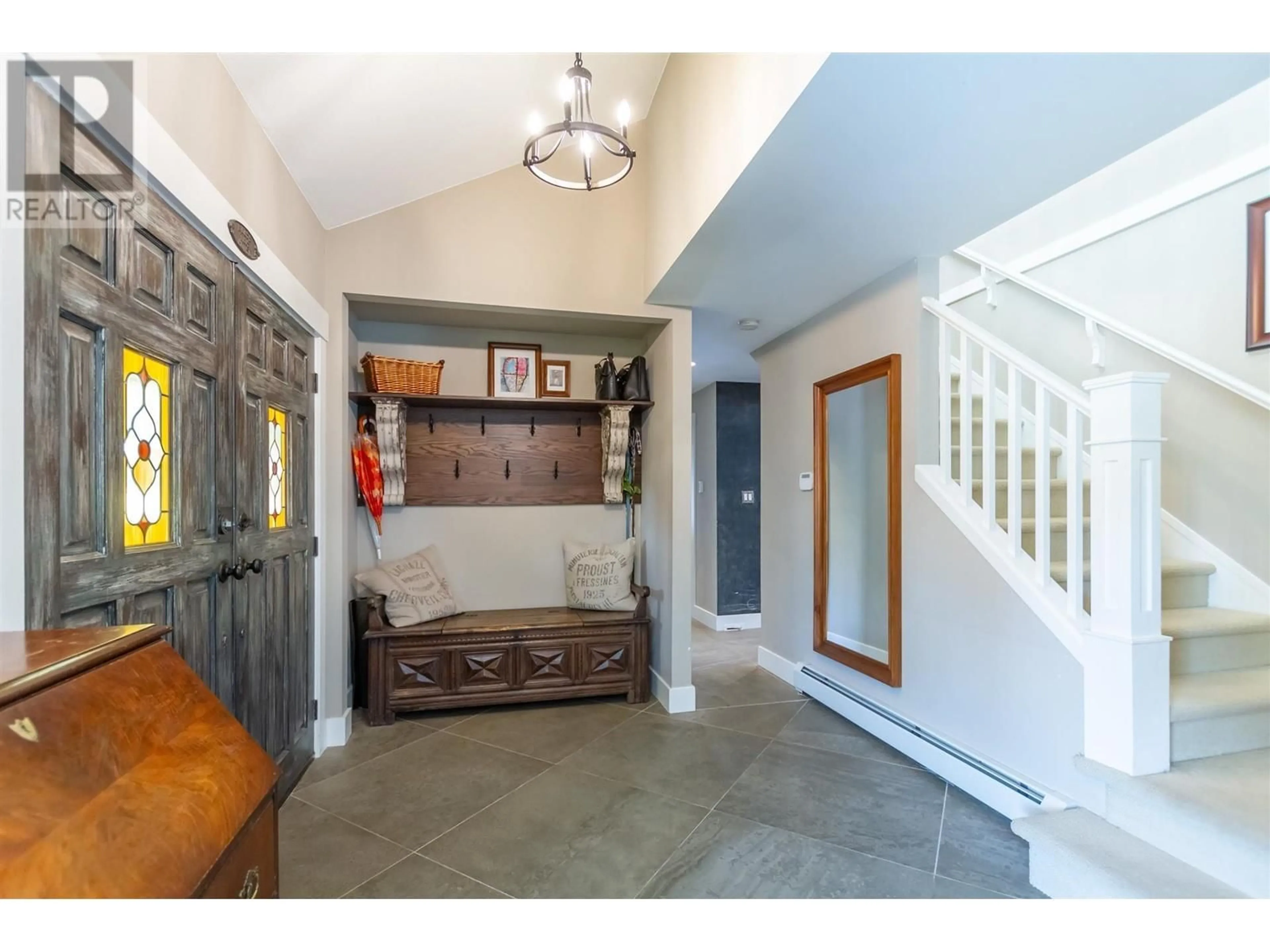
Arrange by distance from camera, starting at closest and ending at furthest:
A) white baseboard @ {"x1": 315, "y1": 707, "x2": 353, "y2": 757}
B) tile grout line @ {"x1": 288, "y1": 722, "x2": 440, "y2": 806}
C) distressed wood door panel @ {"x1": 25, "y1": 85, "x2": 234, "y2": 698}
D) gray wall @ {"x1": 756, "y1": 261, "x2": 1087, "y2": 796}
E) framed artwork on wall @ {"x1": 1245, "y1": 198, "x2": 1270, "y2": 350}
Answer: distressed wood door panel @ {"x1": 25, "y1": 85, "x2": 234, "y2": 698} → gray wall @ {"x1": 756, "y1": 261, "x2": 1087, "y2": 796} → framed artwork on wall @ {"x1": 1245, "y1": 198, "x2": 1270, "y2": 350} → tile grout line @ {"x1": 288, "y1": 722, "x2": 440, "y2": 806} → white baseboard @ {"x1": 315, "y1": 707, "x2": 353, "y2": 757}

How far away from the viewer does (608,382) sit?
3617 mm

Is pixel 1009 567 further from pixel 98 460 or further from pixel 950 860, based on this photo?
pixel 98 460

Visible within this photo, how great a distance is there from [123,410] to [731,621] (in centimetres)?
492

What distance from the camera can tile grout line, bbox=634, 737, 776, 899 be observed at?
5.94 ft

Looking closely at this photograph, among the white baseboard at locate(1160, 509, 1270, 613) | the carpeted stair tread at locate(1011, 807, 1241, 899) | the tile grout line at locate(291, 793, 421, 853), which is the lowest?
the tile grout line at locate(291, 793, 421, 853)

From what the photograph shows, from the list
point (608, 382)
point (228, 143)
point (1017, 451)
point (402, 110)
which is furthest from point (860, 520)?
point (228, 143)

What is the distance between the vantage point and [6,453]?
101 cm

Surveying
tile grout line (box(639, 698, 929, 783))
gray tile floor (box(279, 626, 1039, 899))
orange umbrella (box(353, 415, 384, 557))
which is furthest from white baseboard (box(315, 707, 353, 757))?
tile grout line (box(639, 698, 929, 783))

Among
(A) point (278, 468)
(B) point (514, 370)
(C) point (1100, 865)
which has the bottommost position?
(C) point (1100, 865)

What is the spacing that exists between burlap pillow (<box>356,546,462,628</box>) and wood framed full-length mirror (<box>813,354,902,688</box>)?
231 cm

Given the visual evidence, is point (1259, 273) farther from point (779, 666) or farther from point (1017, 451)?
point (779, 666)

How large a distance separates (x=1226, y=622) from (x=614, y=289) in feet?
10.3

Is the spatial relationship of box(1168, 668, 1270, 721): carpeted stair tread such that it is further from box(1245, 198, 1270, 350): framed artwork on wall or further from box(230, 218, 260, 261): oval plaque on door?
box(230, 218, 260, 261): oval plaque on door
